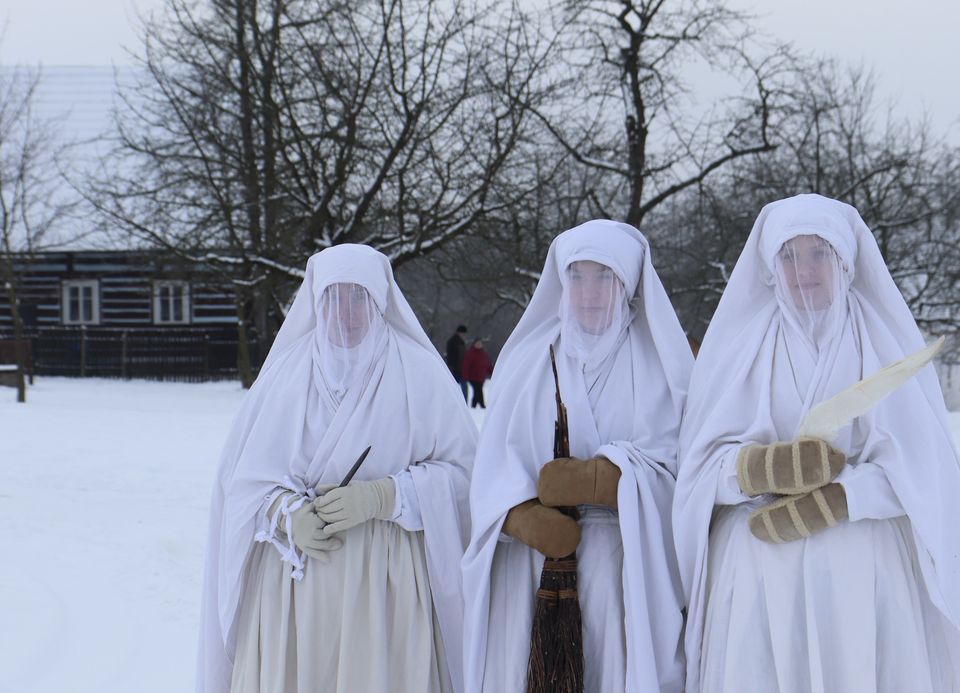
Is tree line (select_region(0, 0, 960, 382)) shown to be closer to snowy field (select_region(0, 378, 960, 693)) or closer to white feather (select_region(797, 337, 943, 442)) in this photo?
snowy field (select_region(0, 378, 960, 693))

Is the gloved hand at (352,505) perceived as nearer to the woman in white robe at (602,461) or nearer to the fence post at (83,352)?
the woman in white robe at (602,461)

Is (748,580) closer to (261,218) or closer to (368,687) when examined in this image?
(368,687)

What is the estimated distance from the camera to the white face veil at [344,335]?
10.7 ft

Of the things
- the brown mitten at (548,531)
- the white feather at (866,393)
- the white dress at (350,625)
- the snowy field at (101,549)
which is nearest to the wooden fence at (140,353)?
the snowy field at (101,549)

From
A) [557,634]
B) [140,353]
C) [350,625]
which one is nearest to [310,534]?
[350,625]

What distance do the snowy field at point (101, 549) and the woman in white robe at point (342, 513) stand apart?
1575mm

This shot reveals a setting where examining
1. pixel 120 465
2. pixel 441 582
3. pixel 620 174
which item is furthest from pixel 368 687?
pixel 620 174

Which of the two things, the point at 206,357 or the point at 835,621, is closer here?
the point at 835,621

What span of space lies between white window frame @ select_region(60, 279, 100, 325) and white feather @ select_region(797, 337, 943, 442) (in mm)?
24979

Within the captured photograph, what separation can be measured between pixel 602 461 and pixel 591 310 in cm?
50

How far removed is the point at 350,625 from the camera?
3.08m

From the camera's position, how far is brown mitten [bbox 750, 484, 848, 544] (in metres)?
2.52

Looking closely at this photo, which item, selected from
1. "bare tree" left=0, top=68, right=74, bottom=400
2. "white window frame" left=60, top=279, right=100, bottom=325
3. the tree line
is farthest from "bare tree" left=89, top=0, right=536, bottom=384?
"white window frame" left=60, top=279, right=100, bottom=325

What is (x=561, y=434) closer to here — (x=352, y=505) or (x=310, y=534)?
(x=352, y=505)
